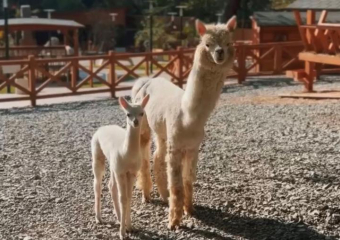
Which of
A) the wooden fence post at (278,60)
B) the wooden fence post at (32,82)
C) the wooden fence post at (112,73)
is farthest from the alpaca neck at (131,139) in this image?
the wooden fence post at (278,60)

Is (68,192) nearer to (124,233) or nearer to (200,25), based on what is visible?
(124,233)

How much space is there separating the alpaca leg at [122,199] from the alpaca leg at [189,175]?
0.86m

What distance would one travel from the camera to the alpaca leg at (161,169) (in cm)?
691

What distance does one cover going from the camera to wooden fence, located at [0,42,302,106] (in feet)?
51.1

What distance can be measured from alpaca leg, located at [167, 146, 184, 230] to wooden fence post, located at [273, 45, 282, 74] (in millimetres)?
14621

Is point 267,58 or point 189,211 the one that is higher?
point 267,58

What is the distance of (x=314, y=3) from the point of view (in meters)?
15.8

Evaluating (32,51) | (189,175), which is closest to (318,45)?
(189,175)

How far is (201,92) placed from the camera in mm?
6012

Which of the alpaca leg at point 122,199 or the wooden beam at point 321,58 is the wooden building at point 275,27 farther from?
the alpaca leg at point 122,199

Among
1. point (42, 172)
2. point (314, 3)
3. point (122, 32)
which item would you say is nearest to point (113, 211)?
point (42, 172)

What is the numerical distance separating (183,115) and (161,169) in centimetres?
105

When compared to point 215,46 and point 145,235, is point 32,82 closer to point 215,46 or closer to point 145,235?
point 145,235

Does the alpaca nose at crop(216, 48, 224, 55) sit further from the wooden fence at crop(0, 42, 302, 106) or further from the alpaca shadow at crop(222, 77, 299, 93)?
the alpaca shadow at crop(222, 77, 299, 93)
